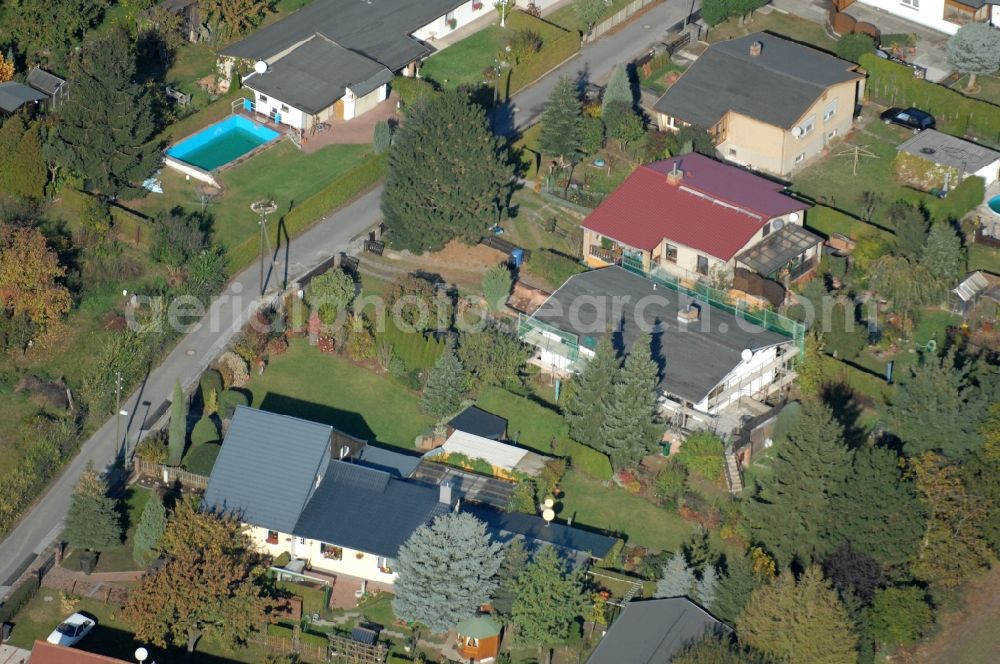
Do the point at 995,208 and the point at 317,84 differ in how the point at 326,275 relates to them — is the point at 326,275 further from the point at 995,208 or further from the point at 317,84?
the point at 995,208

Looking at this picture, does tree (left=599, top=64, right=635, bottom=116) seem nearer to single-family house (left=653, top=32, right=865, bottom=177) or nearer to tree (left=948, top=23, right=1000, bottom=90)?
single-family house (left=653, top=32, right=865, bottom=177)

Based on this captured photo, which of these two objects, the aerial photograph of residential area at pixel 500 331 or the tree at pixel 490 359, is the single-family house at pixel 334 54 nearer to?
the aerial photograph of residential area at pixel 500 331

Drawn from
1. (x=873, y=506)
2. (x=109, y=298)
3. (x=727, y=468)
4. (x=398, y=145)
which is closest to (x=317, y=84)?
(x=398, y=145)

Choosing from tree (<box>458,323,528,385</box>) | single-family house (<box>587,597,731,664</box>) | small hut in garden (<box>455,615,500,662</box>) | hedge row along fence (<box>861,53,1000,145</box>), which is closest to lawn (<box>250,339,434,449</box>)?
tree (<box>458,323,528,385</box>)

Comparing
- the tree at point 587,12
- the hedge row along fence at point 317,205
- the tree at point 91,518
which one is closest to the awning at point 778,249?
the hedge row along fence at point 317,205

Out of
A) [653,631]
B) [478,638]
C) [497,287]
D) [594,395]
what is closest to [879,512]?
[653,631]

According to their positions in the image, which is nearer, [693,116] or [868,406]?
[868,406]

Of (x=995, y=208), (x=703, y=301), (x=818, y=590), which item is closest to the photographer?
(x=818, y=590)
